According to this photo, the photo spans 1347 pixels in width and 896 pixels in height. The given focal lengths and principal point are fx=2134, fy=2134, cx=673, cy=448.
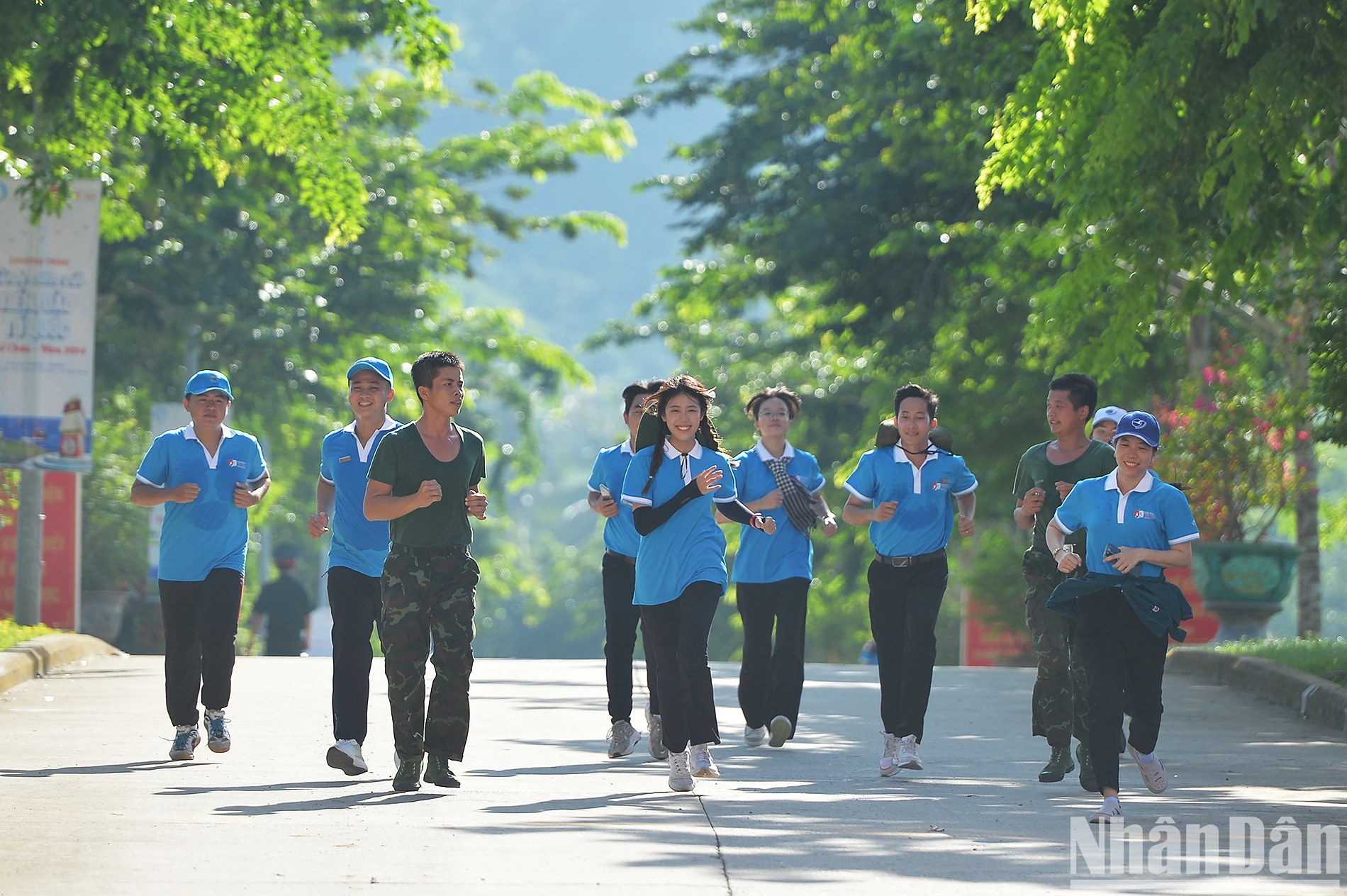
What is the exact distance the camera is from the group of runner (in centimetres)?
873

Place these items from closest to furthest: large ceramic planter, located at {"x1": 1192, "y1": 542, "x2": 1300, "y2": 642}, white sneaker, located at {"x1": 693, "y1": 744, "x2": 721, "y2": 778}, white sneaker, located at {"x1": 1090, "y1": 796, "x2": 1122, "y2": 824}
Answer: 1. white sneaker, located at {"x1": 1090, "y1": 796, "x2": 1122, "y2": 824}
2. white sneaker, located at {"x1": 693, "y1": 744, "x2": 721, "y2": 778}
3. large ceramic planter, located at {"x1": 1192, "y1": 542, "x2": 1300, "y2": 642}

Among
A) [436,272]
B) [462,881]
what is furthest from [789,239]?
[462,881]

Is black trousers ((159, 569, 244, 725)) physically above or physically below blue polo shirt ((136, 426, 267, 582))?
below

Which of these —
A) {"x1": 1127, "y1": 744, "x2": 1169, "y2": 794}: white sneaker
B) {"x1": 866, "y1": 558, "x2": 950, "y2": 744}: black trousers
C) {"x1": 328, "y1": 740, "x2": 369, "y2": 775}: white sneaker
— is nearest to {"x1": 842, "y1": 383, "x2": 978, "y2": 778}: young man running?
{"x1": 866, "y1": 558, "x2": 950, "y2": 744}: black trousers

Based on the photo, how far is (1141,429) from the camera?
28.3 ft

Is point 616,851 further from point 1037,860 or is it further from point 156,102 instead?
point 156,102

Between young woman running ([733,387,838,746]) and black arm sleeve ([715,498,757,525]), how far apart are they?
183cm

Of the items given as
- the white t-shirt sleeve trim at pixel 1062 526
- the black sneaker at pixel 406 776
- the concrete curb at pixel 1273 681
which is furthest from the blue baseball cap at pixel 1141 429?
the concrete curb at pixel 1273 681

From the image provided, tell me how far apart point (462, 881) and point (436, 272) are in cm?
2816

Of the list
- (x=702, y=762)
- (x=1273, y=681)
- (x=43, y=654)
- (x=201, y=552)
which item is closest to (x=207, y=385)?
(x=201, y=552)

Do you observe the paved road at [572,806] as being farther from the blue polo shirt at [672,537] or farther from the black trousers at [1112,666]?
the blue polo shirt at [672,537]

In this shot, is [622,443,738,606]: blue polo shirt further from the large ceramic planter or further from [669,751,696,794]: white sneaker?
the large ceramic planter

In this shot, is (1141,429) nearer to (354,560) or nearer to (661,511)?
(661,511)

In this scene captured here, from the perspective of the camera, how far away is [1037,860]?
7.55 m
